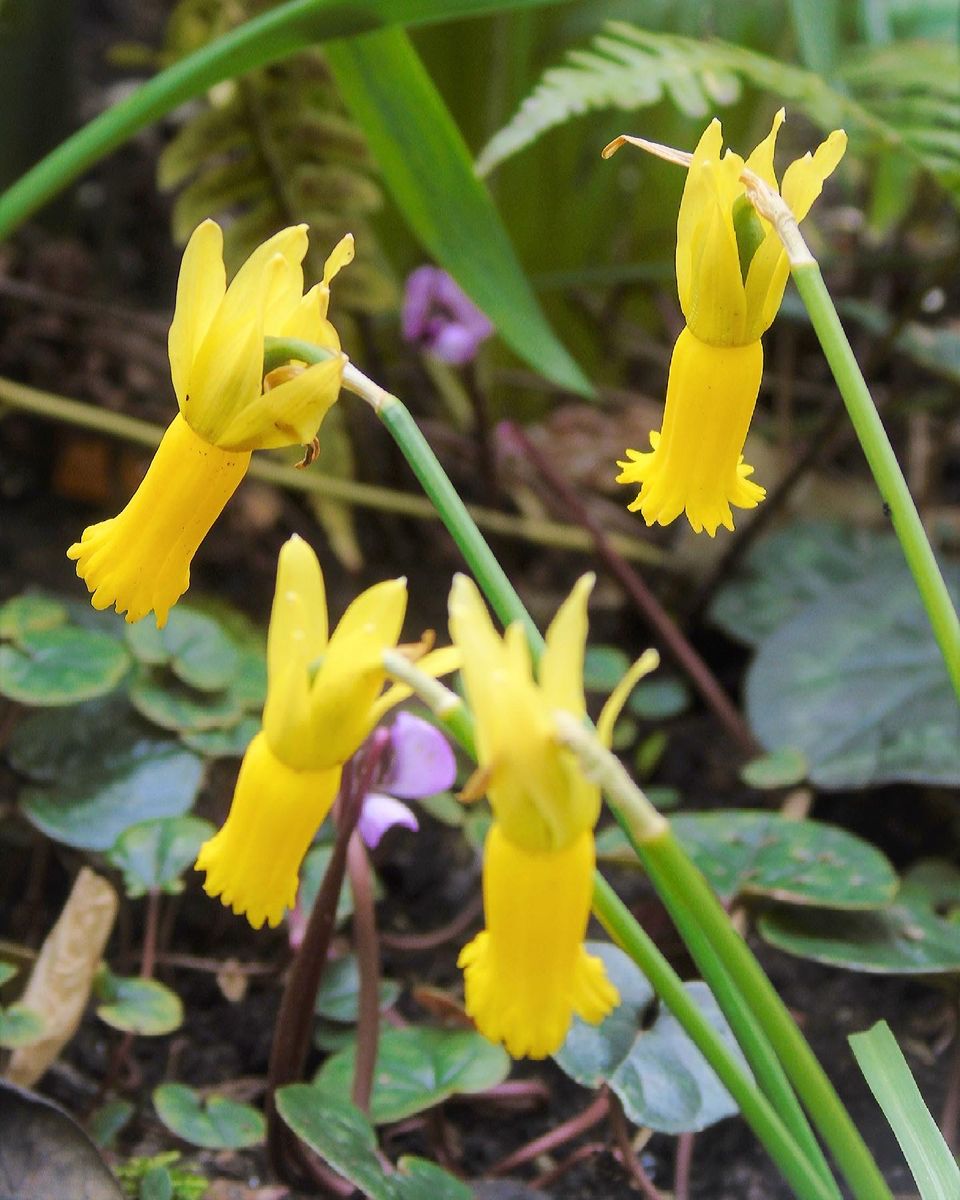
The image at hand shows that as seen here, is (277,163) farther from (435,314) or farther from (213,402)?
(213,402)

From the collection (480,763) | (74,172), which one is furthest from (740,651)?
(480,763)

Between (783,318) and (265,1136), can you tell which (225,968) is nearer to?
(265,1136)

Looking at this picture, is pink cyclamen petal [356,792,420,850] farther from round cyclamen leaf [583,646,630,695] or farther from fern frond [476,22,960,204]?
fern frond [476,22,960,204]

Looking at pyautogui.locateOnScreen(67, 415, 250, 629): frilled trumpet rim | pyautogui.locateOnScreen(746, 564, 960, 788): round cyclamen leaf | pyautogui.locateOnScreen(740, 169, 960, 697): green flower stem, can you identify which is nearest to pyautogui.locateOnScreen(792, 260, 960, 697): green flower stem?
pyautogui.locateOnScreen(740, 169, 960, 697): green flower stem

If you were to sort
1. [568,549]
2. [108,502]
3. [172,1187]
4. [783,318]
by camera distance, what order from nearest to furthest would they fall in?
[172,1187] → [108,502] → [568,549] → [783,318]

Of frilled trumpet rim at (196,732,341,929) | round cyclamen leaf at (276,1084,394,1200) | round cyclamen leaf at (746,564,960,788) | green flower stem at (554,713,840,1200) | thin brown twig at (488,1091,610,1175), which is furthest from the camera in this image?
round cyclamen leaf at (746,564,960,788)

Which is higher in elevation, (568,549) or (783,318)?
(783,318)
